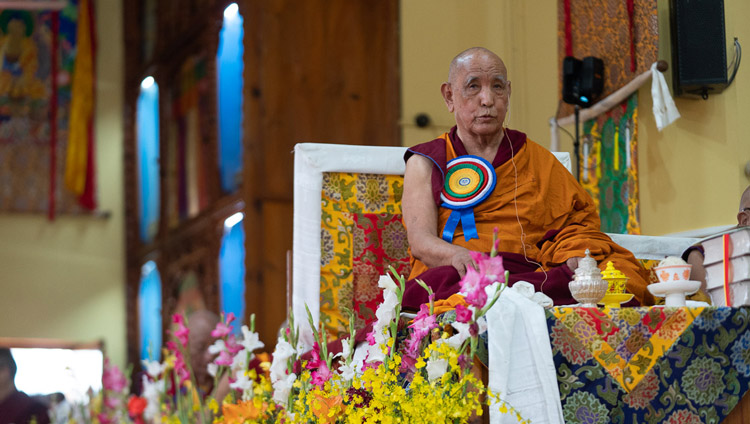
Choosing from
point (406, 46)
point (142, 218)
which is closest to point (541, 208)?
point (406, 46)

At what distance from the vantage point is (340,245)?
314cm

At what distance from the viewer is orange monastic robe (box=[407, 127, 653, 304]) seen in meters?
2.67

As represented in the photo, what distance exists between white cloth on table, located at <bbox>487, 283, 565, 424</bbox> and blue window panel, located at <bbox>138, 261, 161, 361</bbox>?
6.52 m

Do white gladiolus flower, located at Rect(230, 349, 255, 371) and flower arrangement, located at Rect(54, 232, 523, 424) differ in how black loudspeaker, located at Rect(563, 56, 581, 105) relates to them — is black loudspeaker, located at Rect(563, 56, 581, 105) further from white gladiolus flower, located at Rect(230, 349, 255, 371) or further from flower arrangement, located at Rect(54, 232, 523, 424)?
white gladiolus flower, located at Rect(230, 349, 255, 371)

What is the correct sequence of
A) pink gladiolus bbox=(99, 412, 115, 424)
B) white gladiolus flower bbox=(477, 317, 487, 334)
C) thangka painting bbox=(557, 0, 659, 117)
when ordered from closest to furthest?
white gladiolus flower bbox=(477, 317, 487, 334)
pink gladiolus bbox=(99, 412, 115, 424)
thangka painting bbox=(557, 0, 659, 117)

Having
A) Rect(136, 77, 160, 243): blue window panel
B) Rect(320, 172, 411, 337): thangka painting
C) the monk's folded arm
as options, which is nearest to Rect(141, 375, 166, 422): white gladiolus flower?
the monk's folded arm

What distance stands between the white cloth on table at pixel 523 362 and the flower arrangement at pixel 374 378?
4 cm

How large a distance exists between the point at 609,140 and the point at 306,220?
7.71ft

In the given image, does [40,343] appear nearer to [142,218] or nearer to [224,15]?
[142,218]

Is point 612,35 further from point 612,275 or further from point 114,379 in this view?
point 114,379

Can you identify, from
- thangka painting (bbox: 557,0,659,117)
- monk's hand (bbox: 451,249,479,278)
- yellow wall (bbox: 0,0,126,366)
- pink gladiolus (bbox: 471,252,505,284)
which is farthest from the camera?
yellow wall (bbox: 0,0,126,366)

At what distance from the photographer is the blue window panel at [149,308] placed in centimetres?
838

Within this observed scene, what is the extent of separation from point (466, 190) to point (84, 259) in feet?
22.7

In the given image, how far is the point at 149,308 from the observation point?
8.69m
